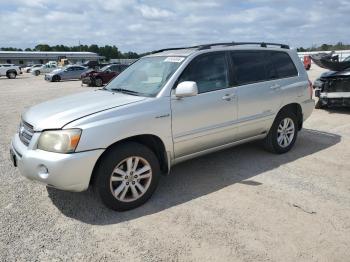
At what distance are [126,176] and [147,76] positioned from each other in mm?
1502

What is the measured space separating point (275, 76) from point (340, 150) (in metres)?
1.83

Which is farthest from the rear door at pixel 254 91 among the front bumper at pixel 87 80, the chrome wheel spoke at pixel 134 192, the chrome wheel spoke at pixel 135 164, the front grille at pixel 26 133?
the front bumper at pixel 87 80

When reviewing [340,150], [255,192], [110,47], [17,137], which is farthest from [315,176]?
[110,47]

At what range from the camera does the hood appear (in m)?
3.73

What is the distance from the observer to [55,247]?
3324 millimetres

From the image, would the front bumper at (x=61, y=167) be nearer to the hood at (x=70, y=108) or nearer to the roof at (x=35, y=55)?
the hood at (x=70, y=108)

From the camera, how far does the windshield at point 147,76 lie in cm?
441

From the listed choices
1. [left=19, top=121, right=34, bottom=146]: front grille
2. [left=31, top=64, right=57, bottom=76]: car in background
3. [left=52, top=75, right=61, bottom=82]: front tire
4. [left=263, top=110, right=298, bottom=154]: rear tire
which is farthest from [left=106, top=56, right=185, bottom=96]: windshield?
[left=31, top=64, right=57, bottom=76]: car in background

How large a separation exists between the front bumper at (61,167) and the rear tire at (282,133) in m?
3.08

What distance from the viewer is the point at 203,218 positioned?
3.79 m

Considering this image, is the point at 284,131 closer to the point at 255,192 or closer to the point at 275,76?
the point at 275,76

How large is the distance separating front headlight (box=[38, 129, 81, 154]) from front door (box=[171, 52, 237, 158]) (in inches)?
48.3

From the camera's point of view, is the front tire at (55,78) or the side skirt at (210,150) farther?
the front tire at (55,78)

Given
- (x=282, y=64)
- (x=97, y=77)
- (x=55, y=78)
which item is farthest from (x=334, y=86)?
(x=55, y=78)
